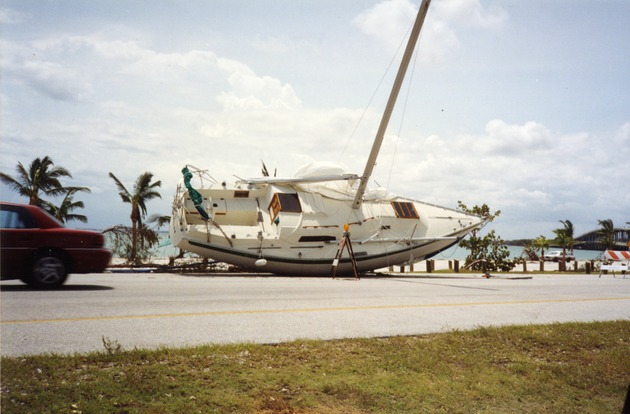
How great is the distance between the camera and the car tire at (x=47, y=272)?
382 inches

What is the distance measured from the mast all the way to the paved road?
32.3 feet

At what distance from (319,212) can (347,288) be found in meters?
8.90

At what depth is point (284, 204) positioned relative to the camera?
853 inches

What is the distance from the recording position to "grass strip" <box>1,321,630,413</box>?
449cm

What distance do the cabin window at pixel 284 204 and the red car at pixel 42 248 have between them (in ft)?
38.2

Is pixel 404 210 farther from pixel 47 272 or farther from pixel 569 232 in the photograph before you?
pixel 569 232

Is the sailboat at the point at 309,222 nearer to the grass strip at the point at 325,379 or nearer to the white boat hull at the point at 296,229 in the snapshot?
the white boat hull at the point at 296,229

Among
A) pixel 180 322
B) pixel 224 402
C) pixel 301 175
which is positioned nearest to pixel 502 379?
pixel 224 402

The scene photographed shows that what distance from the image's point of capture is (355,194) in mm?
23938

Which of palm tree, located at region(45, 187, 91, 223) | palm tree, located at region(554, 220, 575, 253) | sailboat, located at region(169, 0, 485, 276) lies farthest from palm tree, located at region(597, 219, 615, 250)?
palm tree, located at region(45, 187, 91, 223)

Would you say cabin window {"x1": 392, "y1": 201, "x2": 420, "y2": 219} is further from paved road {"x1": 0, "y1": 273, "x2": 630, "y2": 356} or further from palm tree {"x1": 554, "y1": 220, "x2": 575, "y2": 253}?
palm tree {"x1": 554, "y1": 220, "x2": 575, "y2": 253}

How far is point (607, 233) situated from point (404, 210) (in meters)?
58.6

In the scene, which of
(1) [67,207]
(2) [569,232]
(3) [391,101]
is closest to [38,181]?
(1) [67,207]

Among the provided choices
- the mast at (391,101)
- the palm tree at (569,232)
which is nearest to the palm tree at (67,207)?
the mast at (391,101)
